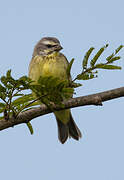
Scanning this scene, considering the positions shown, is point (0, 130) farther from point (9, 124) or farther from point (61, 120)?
point (61, 120)

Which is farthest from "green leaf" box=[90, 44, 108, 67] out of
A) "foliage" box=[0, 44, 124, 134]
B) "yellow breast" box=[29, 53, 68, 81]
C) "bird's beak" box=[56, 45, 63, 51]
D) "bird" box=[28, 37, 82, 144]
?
"bird's beak" box=[56, 45, 63, 51]

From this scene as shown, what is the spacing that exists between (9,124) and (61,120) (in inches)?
145

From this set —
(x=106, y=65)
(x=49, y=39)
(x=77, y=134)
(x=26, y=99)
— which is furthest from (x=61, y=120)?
(x=106, y=65)

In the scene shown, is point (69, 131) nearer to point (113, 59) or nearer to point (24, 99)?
point (24, 99)

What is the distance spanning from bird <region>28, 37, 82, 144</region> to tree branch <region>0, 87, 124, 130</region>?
1126mm

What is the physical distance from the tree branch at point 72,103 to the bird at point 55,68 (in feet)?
3.70

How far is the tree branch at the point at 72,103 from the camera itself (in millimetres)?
3205

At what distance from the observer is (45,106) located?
3738 mm

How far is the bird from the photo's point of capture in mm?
5348

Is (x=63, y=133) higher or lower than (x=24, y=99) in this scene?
lower

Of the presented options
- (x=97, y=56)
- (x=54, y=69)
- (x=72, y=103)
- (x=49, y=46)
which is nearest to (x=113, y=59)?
(x=97, y=56)

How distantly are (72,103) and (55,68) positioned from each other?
6.72ft

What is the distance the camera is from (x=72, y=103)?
11.2 ft

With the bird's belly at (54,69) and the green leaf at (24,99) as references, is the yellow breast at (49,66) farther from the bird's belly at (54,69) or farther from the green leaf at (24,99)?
the green leaf at (24,99)
